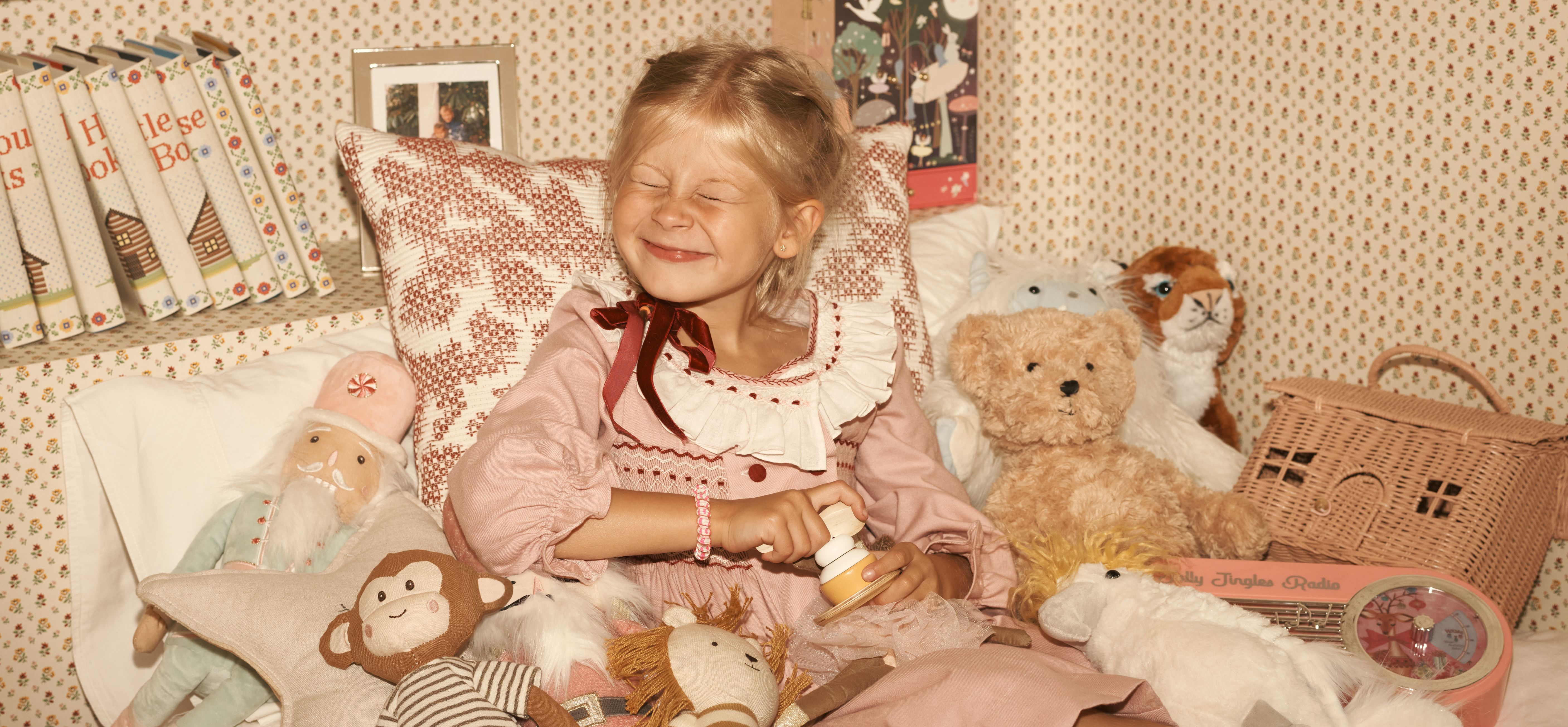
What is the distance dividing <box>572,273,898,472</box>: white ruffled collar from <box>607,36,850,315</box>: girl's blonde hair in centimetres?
14

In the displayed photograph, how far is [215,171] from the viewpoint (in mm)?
1590

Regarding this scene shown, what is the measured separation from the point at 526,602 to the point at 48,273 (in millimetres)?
889

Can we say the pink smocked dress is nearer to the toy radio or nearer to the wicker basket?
the toy radio

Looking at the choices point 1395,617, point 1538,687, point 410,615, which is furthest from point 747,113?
point 1538,687

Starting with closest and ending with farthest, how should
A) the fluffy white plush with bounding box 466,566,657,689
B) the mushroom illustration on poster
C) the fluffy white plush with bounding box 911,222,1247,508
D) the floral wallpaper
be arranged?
the fluffy white plush with bounding box 466,566,657,689 → the fluffy white plush with bounding box 911,222,1247,508 → the floral wallpaper → the mushroom illustration on poster

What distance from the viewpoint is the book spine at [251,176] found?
159 cm

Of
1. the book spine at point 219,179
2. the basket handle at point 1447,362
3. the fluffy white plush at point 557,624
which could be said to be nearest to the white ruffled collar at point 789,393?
the fluffy white plush at point 557,624

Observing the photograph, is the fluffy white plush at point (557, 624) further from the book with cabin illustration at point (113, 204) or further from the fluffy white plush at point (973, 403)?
the book with cabin illustration at point (113, 204)

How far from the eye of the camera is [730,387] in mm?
1341

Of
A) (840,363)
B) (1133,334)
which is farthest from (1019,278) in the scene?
(840,363)

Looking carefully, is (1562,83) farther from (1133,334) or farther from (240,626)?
(240,626)

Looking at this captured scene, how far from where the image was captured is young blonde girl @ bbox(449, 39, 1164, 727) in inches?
46.1

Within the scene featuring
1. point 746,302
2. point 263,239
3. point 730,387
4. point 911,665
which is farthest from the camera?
point 263,239

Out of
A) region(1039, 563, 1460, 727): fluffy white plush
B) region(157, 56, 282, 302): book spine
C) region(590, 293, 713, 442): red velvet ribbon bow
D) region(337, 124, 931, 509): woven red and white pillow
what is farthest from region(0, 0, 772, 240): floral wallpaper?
region(1039, 563, 1460, 727): fluffy white plush
